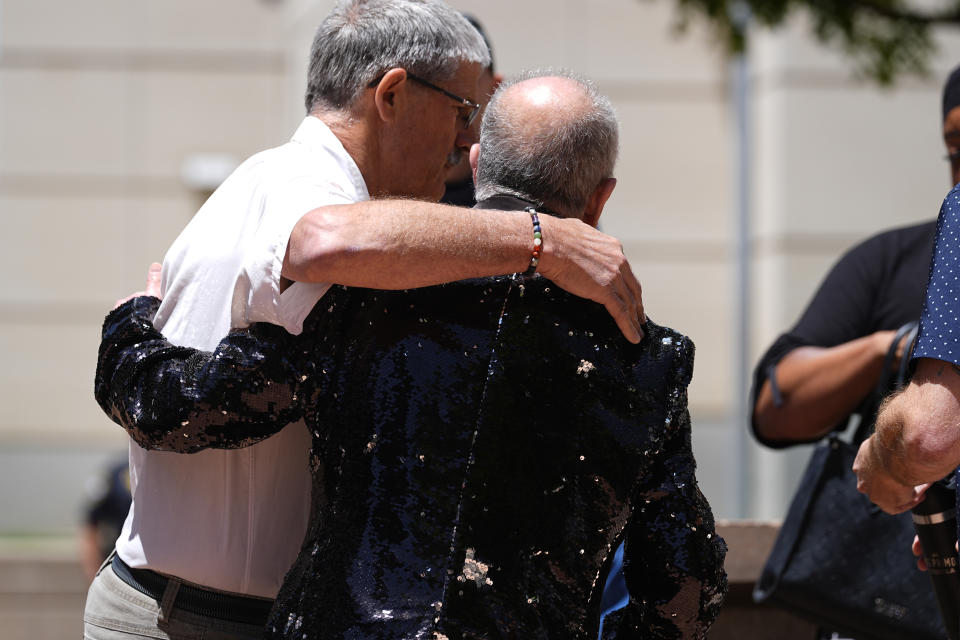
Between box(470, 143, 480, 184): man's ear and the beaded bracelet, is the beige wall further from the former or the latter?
the beaded bracelet

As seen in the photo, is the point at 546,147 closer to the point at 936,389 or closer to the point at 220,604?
the point at 936,389

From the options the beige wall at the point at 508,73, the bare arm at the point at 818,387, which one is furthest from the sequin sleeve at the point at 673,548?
the beige wall at the point at 508,73

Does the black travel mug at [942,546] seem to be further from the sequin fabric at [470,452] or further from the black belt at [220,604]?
the black belt at [220,604]

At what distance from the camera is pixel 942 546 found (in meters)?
2.30

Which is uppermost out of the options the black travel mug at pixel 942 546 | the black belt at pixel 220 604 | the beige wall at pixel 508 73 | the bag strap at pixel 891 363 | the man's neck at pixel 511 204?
the man's neck at pixel 511 204

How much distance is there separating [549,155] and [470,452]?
475 millimetres

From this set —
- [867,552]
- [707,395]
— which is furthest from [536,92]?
[707,395]

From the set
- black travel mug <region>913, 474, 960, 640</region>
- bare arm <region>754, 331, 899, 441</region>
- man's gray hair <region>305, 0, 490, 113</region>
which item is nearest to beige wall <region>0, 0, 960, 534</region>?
bare arm <region>754, 331, 899, 441</region>

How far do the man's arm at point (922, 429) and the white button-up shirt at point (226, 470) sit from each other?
0.98m

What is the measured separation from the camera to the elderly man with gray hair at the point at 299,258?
186cm

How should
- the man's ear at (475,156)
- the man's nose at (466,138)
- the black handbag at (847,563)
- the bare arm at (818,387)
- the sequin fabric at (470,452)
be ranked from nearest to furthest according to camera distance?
the sequin fabric at (470,452) → the man's ear at (475,156) → the man's nose at (466,138) → the black handbag at (847,563) → the bare arm at (818,387)

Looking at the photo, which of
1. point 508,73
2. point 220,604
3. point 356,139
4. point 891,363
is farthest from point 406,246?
point 508,73

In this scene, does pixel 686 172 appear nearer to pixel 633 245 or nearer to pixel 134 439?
pixel 633 245

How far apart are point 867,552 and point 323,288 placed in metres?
1.47
